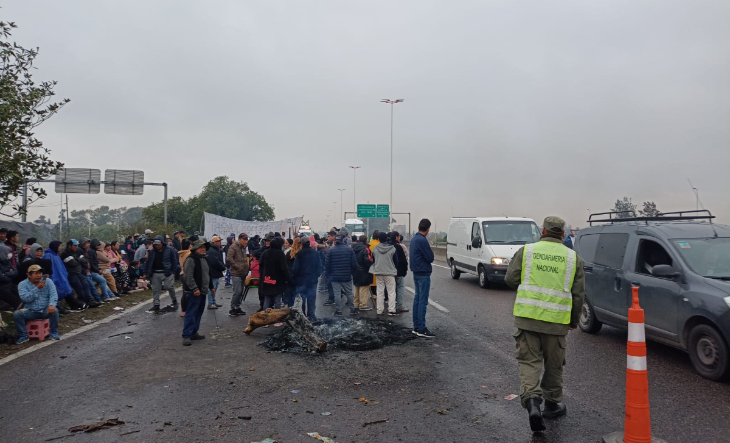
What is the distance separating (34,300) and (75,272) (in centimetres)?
395

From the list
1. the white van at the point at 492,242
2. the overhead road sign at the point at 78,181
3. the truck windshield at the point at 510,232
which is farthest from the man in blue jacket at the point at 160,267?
the overhead road sign at the point at 78,181

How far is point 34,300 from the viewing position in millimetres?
8445

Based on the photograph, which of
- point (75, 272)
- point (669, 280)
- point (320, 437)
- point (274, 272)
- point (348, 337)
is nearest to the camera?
point (320, 437)

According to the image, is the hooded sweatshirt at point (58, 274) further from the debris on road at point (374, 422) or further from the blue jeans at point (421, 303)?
the debris on road at point (374, 422)

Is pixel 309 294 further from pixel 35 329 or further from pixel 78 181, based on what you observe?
pixel 78 181

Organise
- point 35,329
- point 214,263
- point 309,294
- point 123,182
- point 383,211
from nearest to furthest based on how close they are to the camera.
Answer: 1. point 35,329
2. point 309,294
3. point 214,263
4. point 123,182
5. point 383,211

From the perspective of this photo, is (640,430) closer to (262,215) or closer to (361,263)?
(361,263)

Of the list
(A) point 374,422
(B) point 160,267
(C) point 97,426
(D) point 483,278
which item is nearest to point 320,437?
(A) point 374,422

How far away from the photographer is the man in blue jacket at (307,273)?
1004cm

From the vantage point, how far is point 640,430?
3773mm

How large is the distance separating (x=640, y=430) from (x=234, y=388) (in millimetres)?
4028

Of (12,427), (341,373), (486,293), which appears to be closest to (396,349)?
(341,373)

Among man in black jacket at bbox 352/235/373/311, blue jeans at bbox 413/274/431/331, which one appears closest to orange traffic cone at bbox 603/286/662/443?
blue jeans at bbox 413/274/431/331

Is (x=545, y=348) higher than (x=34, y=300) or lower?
higher
